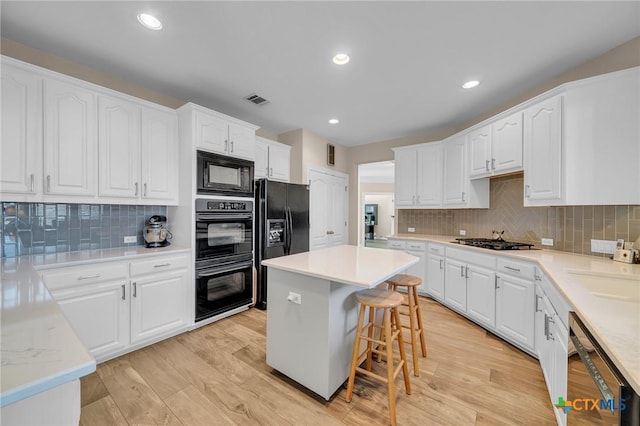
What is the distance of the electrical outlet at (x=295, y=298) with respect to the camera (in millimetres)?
1835

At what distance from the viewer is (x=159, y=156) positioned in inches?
106

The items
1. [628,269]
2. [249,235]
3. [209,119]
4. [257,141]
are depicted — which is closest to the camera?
[628,269]

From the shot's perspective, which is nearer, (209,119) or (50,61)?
(50,61)

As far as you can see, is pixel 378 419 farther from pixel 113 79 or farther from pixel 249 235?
pixel 113 79

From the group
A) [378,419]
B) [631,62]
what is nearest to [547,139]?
[631,62]

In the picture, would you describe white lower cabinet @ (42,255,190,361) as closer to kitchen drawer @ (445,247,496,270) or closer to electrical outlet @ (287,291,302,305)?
electrical outlet @ (287,291,302,305)

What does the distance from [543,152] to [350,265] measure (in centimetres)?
222

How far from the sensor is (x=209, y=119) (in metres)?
2.82

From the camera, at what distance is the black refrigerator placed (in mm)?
3324

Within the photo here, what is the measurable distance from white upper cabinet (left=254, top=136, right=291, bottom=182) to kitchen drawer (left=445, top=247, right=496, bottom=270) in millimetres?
2668

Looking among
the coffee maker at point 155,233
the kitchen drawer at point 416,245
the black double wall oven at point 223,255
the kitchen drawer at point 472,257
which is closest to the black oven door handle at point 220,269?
the black double wall oven at point 223,255

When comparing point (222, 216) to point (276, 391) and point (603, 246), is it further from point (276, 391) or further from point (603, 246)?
point (603, 246)

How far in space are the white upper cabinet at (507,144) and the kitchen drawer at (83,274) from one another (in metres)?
4.03

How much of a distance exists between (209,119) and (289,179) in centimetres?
167
